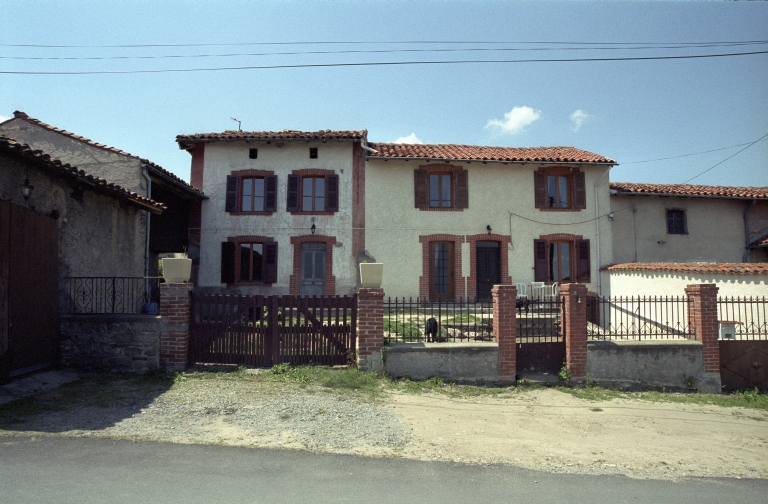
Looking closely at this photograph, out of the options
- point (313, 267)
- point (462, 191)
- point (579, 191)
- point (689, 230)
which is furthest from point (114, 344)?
point (689, 230)

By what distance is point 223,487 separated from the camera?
4051mm

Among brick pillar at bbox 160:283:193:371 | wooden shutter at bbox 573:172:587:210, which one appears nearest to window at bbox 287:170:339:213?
wooden shutter at bbox 573:172:587:210

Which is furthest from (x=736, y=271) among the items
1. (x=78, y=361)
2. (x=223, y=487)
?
(x=78, y=361)

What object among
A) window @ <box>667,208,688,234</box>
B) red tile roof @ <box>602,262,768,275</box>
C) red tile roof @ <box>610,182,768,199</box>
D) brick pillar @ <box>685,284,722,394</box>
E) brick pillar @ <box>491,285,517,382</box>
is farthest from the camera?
window @ <box>667,208,688,234</box>

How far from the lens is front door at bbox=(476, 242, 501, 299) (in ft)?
58.4

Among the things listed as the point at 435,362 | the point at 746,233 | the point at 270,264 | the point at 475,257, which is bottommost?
the point at 435,362

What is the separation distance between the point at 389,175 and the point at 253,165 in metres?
5.17

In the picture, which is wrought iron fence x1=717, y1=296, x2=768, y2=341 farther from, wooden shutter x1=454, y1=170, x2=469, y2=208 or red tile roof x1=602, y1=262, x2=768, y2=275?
wooden shutter x1=454, y1=170, x2=469, y2=208

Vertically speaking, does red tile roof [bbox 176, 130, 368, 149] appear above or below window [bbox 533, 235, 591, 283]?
above

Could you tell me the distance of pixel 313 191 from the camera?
17.7 m

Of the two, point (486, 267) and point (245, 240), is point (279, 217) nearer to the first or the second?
point (245, 240)

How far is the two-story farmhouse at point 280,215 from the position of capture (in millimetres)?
17422

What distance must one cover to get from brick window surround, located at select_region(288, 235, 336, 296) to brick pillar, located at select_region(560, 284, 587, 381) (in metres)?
10.4

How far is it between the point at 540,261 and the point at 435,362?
1110 cm
